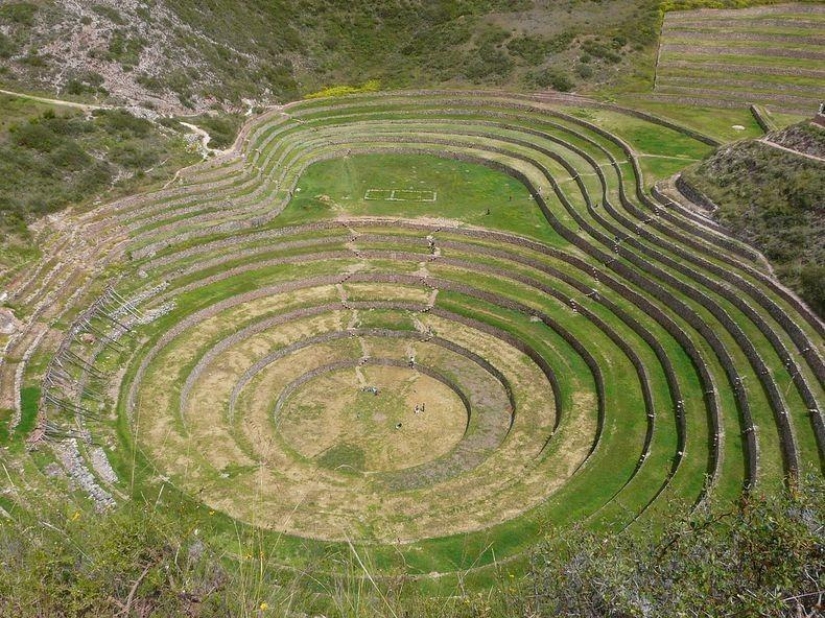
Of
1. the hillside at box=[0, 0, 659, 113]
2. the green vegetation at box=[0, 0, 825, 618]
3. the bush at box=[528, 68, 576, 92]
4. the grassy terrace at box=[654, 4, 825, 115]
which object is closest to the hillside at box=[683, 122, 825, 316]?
the green vegetation at box=[0, 0, 825, 618]

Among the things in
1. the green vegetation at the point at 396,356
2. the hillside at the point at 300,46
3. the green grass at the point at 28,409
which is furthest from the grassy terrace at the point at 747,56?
the green grass at the point at 28,409

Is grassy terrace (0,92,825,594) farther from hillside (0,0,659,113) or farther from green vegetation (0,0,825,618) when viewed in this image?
hillside (0,0,659,113)

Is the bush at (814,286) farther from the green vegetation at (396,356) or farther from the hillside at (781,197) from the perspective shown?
the green vegetation at (396,356)

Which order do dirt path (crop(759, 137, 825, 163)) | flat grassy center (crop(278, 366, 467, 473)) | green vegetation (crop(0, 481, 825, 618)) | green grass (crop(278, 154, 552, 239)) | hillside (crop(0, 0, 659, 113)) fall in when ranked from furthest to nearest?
hillside (crop(0, 0, 659, 113)), green grass (crop(278, 154, 552, 239)), dirt path (crop(759, 137, 825, 163)), flat grassy center (crop(278, 366, 467, 473)), green vegetation (crop(0, 481, 825, 618))

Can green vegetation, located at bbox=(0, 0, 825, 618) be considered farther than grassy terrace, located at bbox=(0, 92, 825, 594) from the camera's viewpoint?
No

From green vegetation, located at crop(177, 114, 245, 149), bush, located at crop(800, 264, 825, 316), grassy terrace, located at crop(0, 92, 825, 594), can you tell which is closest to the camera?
grassy terrace, located at crop(0, 92, 825, 594)
